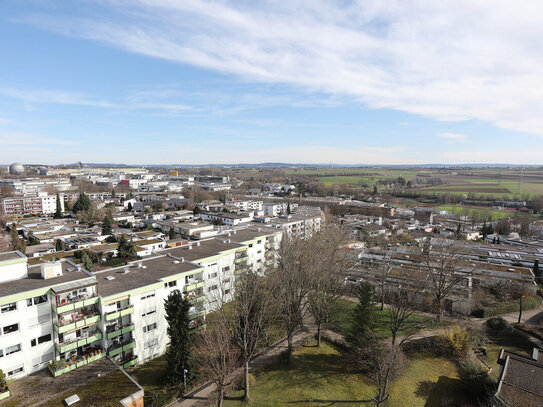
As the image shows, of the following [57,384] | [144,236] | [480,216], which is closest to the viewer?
[57,384]

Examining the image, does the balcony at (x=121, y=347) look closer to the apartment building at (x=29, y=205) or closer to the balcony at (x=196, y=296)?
the balcony at (x=196, y=296)

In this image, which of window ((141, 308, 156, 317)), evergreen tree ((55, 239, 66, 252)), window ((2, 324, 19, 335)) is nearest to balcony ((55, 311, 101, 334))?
window ((2, 324, 19, 335))

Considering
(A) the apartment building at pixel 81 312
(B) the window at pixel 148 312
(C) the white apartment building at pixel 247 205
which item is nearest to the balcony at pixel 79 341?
(A) the apartment building at pixel 81 312

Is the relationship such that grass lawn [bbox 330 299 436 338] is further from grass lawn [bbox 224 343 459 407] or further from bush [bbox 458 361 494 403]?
bush [bbox 458 361 494 403]

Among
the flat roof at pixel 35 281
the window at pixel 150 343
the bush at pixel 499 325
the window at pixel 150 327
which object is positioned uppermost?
the flat roof at pixel 35 281

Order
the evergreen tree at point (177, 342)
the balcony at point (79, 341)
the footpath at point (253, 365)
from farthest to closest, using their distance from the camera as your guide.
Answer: the evergreen tree at point (177, 342)
the footpath at point (253, 365)
the balcony at point (79, 341)

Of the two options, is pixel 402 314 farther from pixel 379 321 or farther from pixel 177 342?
pixel 177 342

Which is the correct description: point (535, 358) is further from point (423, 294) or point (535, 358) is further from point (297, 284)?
point (297, 284)

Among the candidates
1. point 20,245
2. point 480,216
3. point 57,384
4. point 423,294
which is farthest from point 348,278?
point 480,216
